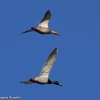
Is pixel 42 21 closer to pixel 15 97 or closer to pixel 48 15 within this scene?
pixel 48 15

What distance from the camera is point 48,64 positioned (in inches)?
2874

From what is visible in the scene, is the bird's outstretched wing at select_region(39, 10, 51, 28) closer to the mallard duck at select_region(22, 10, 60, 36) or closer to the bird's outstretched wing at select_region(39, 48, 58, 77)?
the mallard duck at select_region(22, 10, 60, 36)

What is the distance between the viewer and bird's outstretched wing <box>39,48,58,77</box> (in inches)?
2864

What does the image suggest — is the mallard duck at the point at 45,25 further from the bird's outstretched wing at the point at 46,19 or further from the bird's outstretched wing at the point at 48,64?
the bird's outstretched wing at the point at 48,64

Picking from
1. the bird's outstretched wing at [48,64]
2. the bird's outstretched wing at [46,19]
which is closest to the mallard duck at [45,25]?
the bird's outstretched wing at [46,19]

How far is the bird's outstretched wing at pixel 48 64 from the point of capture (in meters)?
72.8

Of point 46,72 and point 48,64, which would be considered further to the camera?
point 46,72

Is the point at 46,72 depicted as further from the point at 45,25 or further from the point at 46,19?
the point at 46,19

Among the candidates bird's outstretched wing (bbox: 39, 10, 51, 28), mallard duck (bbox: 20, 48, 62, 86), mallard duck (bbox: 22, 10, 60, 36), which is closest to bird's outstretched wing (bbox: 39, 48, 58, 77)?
mallard duck (bbox: 20, 48, 62, 86)

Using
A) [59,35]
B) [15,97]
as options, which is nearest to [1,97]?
[15,97]

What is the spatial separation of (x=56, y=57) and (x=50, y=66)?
0.76 metres

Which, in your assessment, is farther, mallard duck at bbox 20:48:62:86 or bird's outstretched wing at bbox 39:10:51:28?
bird's outstretched wing at bbox 39:10:51:28

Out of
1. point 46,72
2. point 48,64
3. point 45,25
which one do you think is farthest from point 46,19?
point 46,72

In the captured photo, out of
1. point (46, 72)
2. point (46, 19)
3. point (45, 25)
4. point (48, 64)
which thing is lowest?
point (46, 72)
